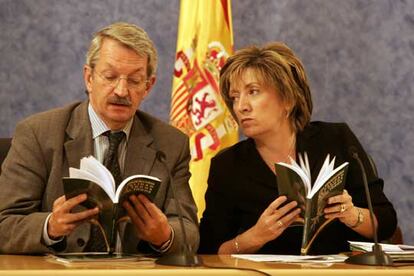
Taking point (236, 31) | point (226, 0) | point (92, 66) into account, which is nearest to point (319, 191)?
point (92, 66)

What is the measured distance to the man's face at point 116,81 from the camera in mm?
2918

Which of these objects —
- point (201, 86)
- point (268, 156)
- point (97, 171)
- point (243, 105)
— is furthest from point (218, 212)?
point (201, 86)

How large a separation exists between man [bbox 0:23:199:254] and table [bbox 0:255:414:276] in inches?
11.1

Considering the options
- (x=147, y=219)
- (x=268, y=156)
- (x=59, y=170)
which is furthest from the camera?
(x=268, y=156)

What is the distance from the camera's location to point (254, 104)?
3.29 meters

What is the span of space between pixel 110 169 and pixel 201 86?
4.13ft

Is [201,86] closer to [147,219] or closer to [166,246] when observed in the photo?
[166,246]

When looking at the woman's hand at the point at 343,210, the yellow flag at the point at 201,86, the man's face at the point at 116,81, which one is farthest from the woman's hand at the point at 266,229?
the yellow flag at the point at 201,86

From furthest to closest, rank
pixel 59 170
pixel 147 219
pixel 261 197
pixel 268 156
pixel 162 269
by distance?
pixel 268 156
pixel 261 197
pixel 59 170
pixel 147 219
pixel 162 269

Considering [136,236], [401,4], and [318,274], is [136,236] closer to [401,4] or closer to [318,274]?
[318,274]

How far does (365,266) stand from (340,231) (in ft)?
2.93

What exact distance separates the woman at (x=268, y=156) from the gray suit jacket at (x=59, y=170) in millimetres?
284

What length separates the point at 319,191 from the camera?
2.76 meters

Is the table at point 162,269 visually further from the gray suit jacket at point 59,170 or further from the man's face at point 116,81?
the man's face at point 116,81
